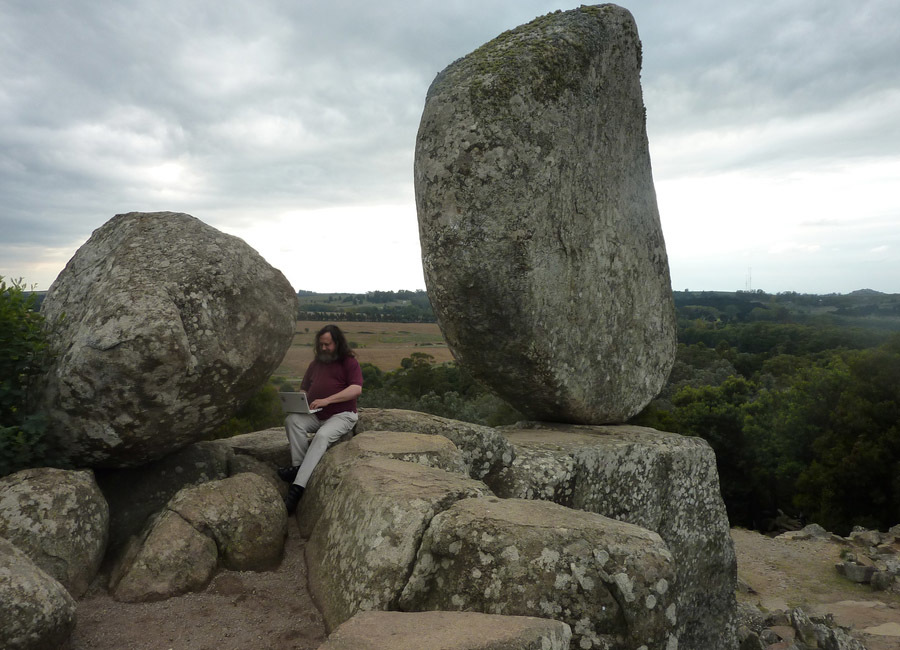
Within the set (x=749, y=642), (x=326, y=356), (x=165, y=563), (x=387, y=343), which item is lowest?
(x=749, y=642)

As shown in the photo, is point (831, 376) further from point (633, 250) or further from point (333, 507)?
point (333, 507)

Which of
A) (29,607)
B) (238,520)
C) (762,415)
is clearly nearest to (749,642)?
(238,520)

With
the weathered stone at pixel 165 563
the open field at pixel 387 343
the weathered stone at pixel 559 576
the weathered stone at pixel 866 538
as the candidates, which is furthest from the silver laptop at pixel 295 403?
the weathered stone at pixel 866 538

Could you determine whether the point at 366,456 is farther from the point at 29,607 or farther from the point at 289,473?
the point at 29,607

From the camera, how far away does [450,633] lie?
120 inches

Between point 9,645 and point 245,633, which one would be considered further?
point 245,633

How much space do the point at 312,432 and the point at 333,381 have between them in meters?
0.51

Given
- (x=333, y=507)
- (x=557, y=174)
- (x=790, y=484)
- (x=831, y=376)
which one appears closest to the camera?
(x=333, y=507)

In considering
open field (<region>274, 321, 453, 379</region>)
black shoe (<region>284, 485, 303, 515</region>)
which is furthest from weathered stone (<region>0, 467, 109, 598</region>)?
open field (<region>274, 321, 453, 379</region>)

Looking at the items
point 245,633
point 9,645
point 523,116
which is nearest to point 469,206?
point 523,116

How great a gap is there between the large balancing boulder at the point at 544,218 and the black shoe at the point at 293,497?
1.84 metres

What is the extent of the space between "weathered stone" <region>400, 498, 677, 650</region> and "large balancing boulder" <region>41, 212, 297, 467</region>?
2.34 meters

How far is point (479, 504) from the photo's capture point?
4152mm

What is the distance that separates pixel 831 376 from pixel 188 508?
22.1 metres
